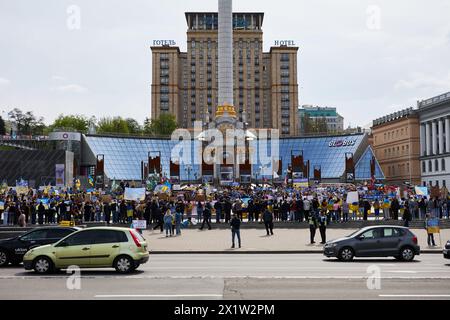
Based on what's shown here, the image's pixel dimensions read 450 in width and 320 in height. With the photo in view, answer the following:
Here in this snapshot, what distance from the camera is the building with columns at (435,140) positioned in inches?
3691

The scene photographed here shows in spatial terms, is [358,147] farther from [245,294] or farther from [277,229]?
[245,294]

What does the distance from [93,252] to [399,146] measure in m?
96.9

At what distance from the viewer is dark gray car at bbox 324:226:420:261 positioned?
21547 mm

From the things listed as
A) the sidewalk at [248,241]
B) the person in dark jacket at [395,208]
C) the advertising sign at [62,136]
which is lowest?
the sidewalk at [248,241]

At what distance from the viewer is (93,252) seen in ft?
59.1

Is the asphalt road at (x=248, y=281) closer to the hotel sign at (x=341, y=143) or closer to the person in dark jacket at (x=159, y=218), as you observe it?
the person in dark jacket at (x=159, y=218)

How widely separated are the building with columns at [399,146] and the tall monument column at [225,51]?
109ft

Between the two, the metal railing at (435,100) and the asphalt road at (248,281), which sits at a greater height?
the metal railing at (435,100)

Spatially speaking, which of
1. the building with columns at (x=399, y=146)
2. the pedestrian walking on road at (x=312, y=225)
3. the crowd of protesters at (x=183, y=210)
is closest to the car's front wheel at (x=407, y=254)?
the pedestrian walking on road at (x=312, y=225)

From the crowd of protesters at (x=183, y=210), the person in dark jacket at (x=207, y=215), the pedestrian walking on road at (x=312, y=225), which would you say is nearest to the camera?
the pedestrian walking on road at (x=312, y=225)

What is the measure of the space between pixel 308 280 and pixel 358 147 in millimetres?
87907

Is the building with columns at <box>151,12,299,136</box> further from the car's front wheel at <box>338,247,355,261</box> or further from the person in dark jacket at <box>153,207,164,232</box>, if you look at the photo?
the car's front wheel at <box>338,247,355,261</box>

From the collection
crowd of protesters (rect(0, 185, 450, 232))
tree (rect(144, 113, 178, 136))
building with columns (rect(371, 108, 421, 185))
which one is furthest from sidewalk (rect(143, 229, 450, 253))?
tree (rect(144, 113, 178, 136))

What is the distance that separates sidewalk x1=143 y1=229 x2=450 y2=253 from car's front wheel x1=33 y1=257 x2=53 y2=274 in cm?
774
